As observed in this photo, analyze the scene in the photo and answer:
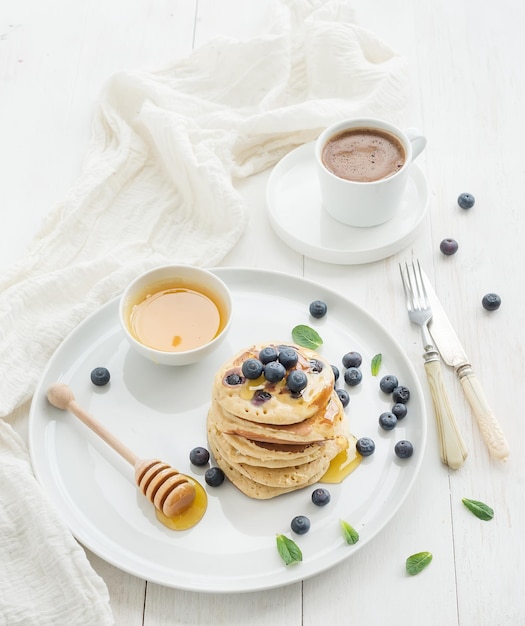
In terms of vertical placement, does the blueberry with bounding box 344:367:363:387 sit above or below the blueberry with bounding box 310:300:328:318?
below

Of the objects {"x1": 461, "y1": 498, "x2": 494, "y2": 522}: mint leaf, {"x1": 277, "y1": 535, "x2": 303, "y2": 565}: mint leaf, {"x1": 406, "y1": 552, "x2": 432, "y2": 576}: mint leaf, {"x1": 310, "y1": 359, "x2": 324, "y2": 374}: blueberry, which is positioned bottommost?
{"x1": 461, "y1": 498, "x2": 494, "y2": 522}: mint leaf

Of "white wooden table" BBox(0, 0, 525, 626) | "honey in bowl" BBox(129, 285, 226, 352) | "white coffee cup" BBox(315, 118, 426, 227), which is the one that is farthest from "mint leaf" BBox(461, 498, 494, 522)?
"white coffee cup" BBox(315, 118, 426, 227)

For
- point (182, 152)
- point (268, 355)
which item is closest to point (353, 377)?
point (268, 355)

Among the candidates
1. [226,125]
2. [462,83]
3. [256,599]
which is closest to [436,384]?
[256,599]

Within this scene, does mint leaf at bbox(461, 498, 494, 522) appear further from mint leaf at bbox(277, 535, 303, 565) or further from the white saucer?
the white saucer

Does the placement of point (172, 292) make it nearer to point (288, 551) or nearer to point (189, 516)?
point (189, 516)

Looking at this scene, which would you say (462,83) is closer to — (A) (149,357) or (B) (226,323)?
(B) (226,323)
